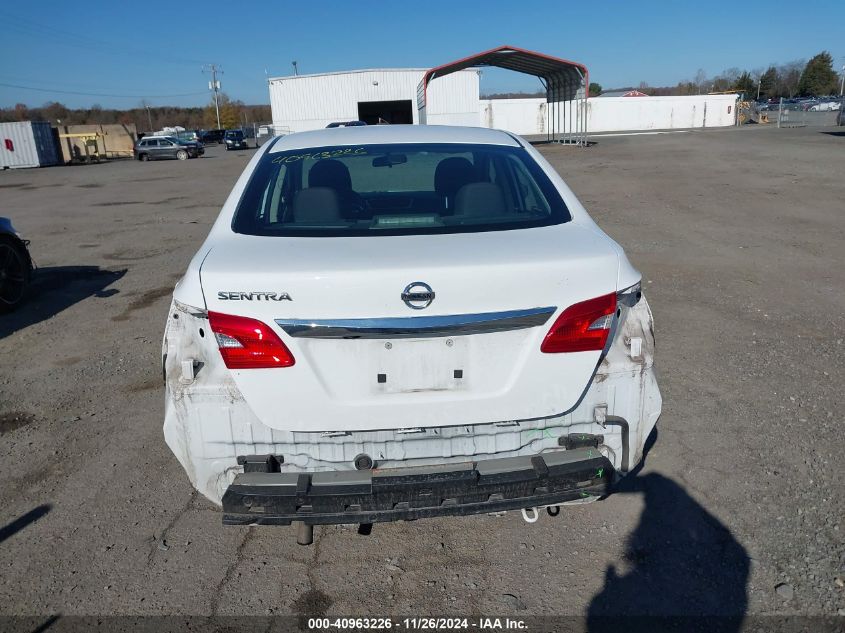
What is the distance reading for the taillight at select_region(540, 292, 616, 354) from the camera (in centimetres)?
234

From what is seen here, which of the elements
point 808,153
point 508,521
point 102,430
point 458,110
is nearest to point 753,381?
point 508,521

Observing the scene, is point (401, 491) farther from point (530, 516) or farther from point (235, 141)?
point (235, 141)

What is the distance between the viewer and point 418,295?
7.34ft

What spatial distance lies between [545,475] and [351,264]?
3.43 feet

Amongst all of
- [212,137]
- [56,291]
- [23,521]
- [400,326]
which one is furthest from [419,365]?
[212,137]

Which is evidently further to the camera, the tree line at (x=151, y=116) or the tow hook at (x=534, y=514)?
the tree line at (x=151, y=116)

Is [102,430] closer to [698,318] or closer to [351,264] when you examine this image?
[351,264]

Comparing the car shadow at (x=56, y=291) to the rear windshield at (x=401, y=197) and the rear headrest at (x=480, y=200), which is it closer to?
the rear windshield at (x=401, y=197)

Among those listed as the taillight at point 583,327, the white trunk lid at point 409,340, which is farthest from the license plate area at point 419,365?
the taillight at point 583,327

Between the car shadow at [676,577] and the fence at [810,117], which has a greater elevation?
the fence at [810,117]

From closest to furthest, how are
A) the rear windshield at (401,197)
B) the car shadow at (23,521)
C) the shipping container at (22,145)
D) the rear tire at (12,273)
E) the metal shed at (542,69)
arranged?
the rear windshield at (401,197) < the car shadow at (23,521) < the rear tire at (12,273) < the metal shed at (542,69) < the shipping container at (22,145)

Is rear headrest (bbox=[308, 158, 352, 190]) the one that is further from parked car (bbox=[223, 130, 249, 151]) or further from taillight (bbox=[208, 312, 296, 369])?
parked car (bbox=[223, 130, 249, 151])

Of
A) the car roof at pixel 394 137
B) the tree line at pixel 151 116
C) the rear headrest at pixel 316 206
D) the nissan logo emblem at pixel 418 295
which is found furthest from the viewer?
the tree line at pixel 151 116

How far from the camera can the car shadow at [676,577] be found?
2.54m
